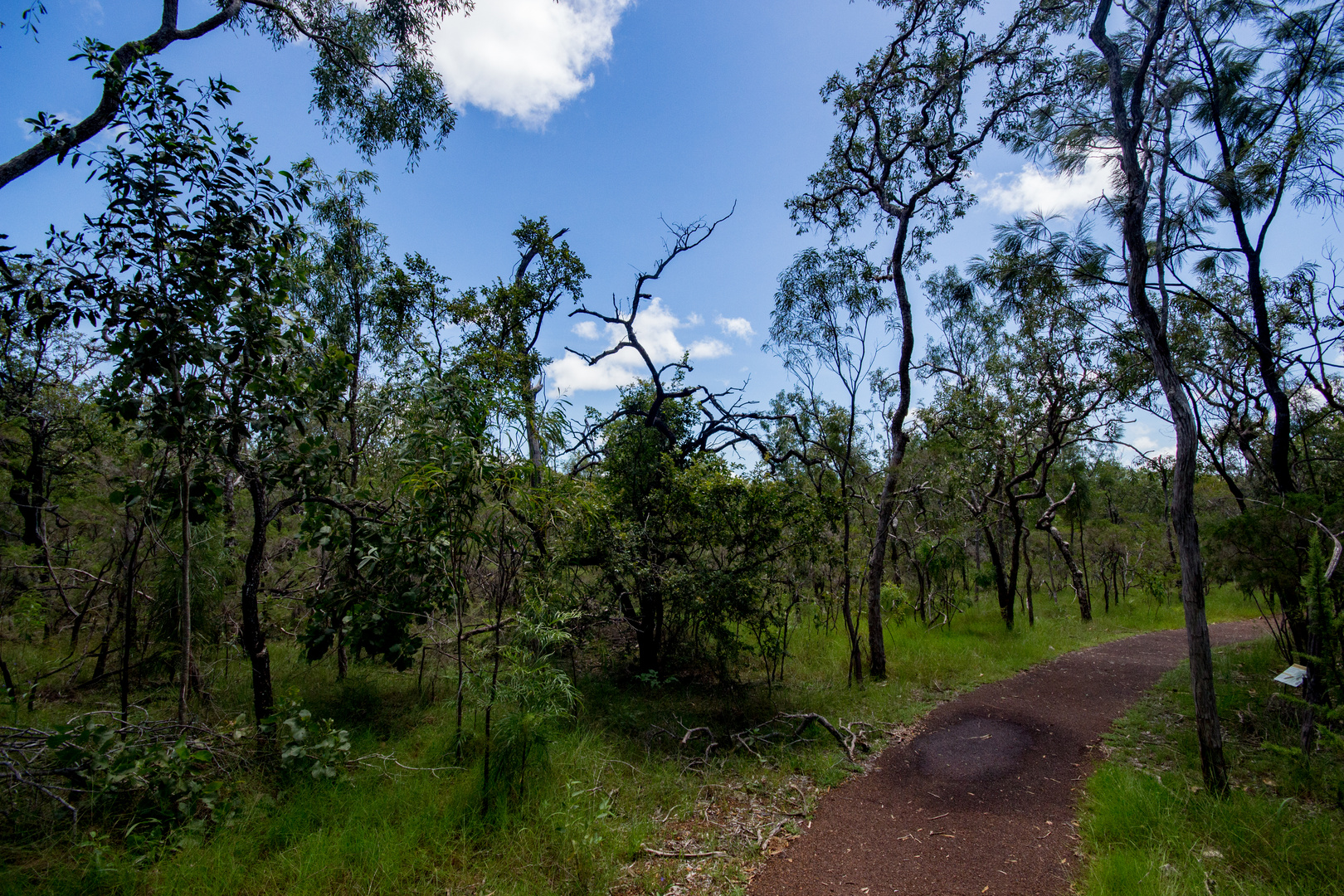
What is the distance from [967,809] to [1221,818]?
181 centimetres

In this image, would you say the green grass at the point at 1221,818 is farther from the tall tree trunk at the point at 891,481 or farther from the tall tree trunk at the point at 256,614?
the tall tree trunk at the point at 256,614

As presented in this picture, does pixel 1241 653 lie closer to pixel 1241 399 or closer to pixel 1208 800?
pixel 1241 399

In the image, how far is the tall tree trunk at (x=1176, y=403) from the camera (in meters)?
5.02

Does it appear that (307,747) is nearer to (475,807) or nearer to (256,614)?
(256,614)

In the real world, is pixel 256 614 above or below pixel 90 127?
below

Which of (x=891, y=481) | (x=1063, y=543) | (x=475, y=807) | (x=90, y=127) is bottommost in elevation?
(x=475, y=807)

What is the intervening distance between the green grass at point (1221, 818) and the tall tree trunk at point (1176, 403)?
0.49 m

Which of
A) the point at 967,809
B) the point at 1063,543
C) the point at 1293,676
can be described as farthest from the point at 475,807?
the point at 1063,543

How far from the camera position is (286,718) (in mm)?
4789

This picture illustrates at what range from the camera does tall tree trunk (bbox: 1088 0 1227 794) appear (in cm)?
502

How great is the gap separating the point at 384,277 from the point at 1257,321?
1323cm

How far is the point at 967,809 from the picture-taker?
5082 millimetres

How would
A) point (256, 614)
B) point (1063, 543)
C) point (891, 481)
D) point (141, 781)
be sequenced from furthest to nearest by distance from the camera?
point (1063, 543) < point (891, 481) < point (256, 614) < point (141, 781)

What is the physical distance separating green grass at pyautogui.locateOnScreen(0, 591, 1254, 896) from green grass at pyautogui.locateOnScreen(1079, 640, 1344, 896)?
2281 millimetres
